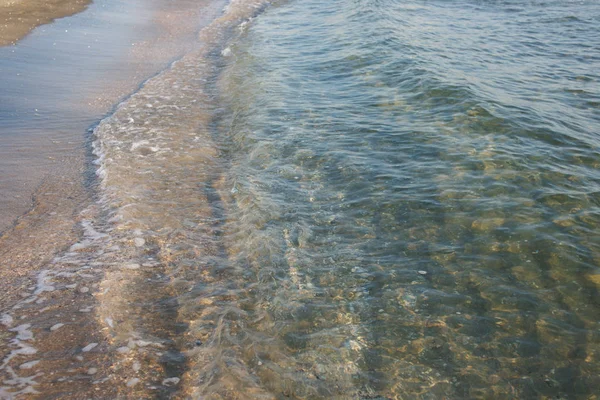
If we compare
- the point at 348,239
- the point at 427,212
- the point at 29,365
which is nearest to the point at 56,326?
the point at 29,365

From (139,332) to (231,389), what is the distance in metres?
1.15

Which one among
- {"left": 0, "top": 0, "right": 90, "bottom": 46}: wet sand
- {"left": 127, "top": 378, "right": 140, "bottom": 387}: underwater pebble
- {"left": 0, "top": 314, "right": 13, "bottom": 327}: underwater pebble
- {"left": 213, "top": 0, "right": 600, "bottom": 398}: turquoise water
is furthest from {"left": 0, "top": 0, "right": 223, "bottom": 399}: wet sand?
{"left": 213, "top": 0, "right": 600, "bottom": 398}: turquoise water

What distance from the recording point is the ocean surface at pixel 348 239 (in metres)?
4.12

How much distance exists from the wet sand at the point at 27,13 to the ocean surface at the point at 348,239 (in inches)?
241

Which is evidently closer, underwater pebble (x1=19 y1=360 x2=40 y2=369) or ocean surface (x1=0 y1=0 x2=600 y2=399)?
underwater pebble (x1=19 y1=360 x2=40 y2=369)

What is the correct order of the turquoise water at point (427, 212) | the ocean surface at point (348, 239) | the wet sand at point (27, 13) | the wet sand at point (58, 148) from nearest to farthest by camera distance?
1. the ocean surface at point (348, 239)
2. the turquoise water at point (427, 212)
3. the wet sand at point (58, 148)
4. the wet sand at point (27, 13)

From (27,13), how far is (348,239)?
16469 millimetres

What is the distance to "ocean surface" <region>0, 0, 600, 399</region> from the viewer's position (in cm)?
412

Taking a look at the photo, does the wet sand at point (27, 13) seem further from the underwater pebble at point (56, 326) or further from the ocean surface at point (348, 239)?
the underwater pebble at point (56, 326)

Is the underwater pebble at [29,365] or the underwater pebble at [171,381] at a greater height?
the underwater pebble at [29,365]

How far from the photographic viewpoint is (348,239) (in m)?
5.87

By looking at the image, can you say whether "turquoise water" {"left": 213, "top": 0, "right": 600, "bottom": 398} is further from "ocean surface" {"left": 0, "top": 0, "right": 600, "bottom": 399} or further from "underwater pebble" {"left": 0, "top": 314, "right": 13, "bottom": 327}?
"underwater pebble" {"left": 0, "top": 314, "right": 13, "bottom": 327}

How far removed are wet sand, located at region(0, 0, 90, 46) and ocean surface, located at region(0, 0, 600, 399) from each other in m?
6.13

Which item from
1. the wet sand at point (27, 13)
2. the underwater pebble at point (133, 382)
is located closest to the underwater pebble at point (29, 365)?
the underwater pebble at point (133, 382)
